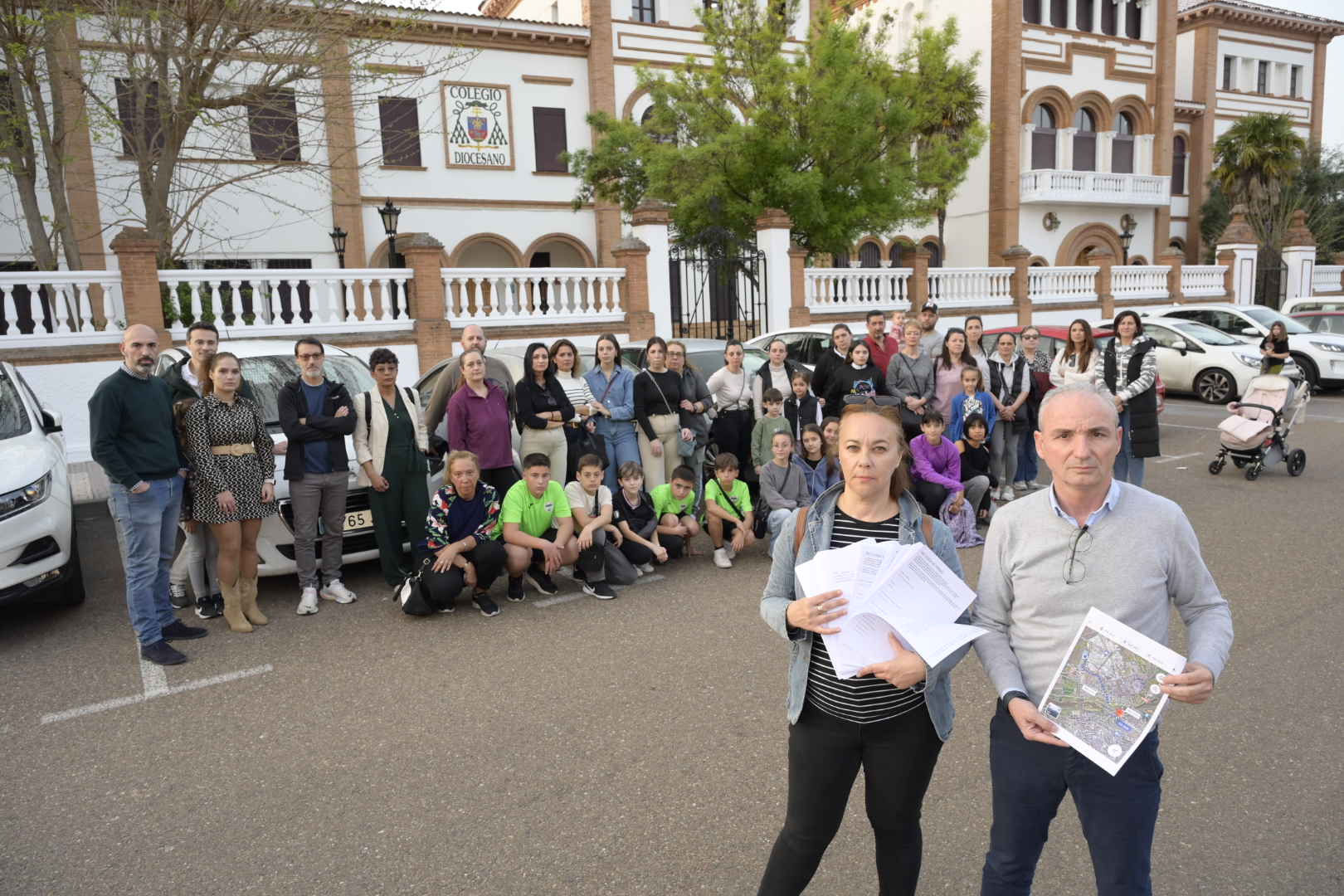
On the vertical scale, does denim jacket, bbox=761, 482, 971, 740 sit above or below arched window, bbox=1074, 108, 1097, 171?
below

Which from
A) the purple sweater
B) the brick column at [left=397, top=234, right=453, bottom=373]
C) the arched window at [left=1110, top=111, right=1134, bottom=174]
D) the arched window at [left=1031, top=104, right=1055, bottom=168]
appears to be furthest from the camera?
the arched window at [left=1110, top=111, right=1134, bottom=174]

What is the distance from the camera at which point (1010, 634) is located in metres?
2.48

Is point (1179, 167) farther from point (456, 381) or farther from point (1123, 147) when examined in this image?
point (456, 381)

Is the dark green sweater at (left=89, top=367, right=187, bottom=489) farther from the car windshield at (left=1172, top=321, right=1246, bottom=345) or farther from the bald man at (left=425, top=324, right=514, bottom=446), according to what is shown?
the car windshield at (left=1172, top=321, right=1246, bottom=345)

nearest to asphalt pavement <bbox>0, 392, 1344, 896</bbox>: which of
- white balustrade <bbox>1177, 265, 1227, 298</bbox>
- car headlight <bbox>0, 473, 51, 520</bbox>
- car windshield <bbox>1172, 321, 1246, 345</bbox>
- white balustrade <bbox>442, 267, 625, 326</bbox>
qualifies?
car headlight <bbox>0, 473, 51, 520</bbox>

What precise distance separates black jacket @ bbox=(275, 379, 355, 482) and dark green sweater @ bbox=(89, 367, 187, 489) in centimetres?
74

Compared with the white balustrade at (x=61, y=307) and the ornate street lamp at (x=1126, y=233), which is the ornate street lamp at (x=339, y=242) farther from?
the ornate street lamp at (x=1126, y=233)

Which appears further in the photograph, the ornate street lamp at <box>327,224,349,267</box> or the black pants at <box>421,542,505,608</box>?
the ornate street lamp at <box>327,224,349,267</box>

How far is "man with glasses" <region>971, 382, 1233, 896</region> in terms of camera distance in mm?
2285

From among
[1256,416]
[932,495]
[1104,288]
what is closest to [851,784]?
[932,495]

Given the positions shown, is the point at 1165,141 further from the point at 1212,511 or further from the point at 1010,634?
the point at 1010,634

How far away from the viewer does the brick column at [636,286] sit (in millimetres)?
15688

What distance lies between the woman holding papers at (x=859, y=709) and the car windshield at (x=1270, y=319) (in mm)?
17936

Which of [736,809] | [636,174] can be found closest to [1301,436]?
[736,809]
